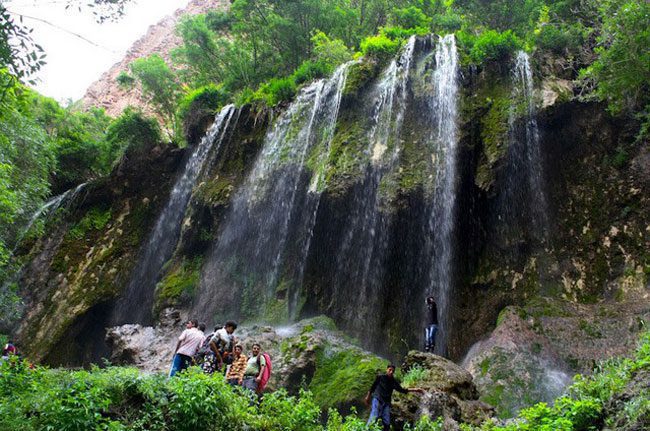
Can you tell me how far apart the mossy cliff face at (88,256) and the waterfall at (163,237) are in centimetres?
62

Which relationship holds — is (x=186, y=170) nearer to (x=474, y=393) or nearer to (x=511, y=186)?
(x=511, y=186)

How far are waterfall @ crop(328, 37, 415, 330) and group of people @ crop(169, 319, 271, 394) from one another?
16.2 feet

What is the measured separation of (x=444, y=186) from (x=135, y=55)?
201 feet

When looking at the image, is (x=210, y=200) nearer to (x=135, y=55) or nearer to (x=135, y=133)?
(x=135, y=133)

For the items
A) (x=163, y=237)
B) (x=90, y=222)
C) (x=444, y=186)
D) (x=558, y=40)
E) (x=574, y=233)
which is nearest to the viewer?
(x=574, y=233)

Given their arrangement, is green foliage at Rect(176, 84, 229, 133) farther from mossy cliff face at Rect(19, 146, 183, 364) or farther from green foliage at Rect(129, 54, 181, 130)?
green foliage at Rect(129, 54, 181, 130)

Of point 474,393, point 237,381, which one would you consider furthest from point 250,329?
point 474,393

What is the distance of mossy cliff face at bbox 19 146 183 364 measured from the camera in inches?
703

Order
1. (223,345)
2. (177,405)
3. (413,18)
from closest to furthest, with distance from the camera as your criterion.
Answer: (177,405)
(223,345)
(413,18)

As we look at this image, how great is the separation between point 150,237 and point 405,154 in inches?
467

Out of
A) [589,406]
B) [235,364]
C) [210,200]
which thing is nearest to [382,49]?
[210,200]

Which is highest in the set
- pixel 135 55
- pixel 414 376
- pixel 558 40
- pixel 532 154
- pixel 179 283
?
pixel 135 55

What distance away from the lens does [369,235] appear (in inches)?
509

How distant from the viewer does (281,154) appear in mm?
16469
